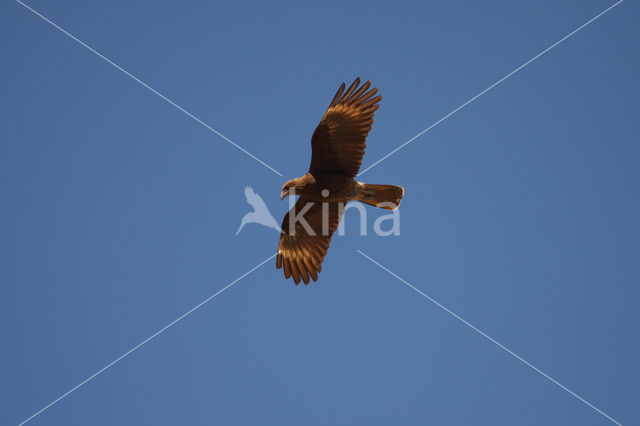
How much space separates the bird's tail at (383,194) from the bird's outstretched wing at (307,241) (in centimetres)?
80

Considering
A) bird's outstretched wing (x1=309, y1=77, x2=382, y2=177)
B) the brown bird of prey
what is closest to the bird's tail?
the brown bird of prey

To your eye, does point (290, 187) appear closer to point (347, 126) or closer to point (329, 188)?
point (329, 188)

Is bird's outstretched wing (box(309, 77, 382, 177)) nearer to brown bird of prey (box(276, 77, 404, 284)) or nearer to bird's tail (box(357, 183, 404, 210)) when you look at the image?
brown bird of prey (box(276, 77, 404, 284))

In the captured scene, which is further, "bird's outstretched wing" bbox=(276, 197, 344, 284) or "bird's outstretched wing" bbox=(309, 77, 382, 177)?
"bird's outstretched wing" bbox=(276, 197, 344, 284)

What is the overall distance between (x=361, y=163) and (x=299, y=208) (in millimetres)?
1339

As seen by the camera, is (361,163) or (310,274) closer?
(361,163)

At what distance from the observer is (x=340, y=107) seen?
8984 mm

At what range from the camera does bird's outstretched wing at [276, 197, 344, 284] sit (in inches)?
390

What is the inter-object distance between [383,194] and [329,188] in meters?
0.79

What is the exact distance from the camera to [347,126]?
903cm

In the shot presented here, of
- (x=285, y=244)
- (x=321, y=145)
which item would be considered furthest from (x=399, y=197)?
(x=285, y=244)

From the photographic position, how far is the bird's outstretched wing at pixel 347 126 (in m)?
8.98

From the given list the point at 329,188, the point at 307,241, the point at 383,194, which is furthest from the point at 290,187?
the point at 383,194

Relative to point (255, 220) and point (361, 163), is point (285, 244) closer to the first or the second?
point (255, 220)
